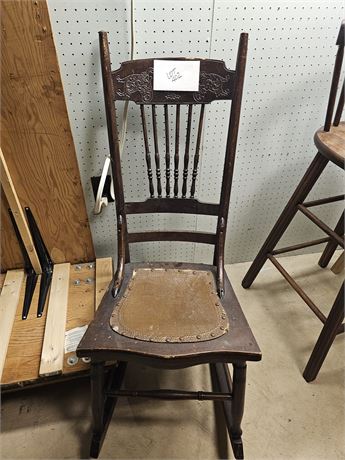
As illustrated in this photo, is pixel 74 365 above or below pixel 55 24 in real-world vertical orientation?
below

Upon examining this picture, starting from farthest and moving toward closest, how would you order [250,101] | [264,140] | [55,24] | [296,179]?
[296,179] < [264,140] < [250,101] < [55,24]

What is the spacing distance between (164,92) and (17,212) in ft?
2.04

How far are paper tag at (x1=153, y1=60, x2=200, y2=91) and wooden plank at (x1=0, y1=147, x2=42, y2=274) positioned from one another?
525 mm

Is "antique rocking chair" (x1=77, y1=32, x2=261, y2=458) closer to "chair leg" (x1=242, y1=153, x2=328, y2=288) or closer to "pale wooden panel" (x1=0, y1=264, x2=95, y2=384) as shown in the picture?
"pale wooden panel" (x1=0, y1=264, x2=95, y2=384)

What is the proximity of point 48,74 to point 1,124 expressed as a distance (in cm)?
21

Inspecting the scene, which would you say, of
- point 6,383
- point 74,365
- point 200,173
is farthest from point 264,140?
point 6,383

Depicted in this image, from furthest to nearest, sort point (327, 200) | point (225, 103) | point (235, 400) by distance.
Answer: point (327, 200) < point (225, 103) < point (235, 400)

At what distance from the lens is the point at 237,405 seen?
2.76ft

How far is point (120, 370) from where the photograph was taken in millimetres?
1070

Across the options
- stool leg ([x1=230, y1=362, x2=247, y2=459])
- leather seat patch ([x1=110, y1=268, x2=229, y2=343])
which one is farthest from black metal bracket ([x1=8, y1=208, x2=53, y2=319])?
stool leg ([x1=230, y1=362, x2=247, y2=459])

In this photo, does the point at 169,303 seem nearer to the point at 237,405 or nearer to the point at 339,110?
the point at 237,405

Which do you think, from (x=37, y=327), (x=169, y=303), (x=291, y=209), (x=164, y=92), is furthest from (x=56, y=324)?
(x=291, y=209)

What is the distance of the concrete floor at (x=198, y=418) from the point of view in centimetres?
Answer: 94

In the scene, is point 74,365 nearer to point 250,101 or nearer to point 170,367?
point 170,367
